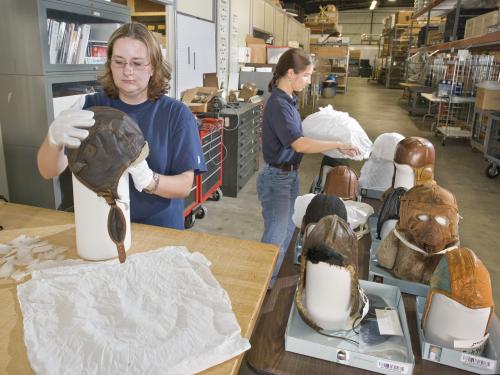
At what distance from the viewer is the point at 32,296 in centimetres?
97

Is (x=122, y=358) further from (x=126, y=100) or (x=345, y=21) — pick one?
(x=345, y=21)

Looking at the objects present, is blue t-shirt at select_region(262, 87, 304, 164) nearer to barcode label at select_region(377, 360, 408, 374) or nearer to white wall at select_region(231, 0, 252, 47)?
barcode label at select_region(377, 360, 408, 374)

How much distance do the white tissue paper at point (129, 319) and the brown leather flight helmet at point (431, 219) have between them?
541mm

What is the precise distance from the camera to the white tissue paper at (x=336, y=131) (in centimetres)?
212

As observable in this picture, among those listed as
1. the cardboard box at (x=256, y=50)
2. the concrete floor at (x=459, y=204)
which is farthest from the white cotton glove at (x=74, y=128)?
the cardboard box at (x=256, y=50)

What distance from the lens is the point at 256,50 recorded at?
6059mm

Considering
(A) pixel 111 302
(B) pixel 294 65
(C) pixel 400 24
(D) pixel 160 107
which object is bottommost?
(A) pixel 111 302

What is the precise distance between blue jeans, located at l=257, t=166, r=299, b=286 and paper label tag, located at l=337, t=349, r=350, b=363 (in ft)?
4.57

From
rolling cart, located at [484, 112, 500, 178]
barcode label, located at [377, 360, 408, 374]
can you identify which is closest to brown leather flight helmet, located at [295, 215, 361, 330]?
barcode label, located at [377, 360, 408, 374]

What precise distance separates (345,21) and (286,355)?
24.9 metres

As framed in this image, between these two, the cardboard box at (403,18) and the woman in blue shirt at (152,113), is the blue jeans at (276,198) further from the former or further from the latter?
the cardboard box at (403,18)

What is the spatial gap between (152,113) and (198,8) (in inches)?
123

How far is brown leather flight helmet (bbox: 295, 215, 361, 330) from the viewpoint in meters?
0.93

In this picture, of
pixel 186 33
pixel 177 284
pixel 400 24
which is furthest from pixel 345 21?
pixel 177 284
